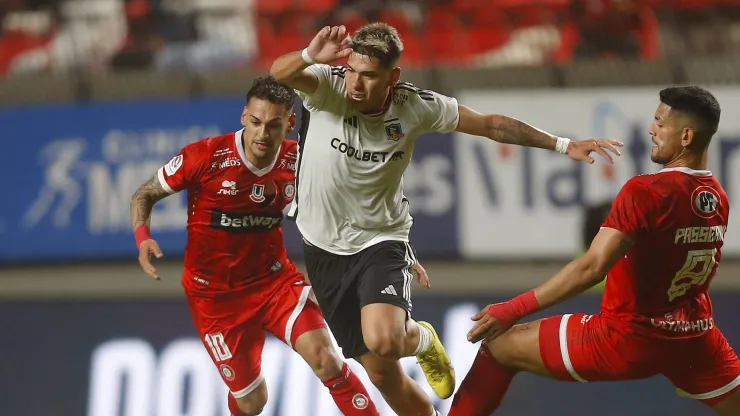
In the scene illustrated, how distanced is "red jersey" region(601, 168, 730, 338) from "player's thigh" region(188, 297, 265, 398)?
6.84ft

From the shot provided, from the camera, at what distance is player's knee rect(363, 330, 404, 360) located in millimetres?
5059

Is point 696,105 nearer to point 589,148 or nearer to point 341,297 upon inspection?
point 589,148

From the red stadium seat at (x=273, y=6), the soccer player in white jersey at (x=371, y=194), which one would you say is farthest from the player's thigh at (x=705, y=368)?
the red stadium seat at (x=273, y=6)

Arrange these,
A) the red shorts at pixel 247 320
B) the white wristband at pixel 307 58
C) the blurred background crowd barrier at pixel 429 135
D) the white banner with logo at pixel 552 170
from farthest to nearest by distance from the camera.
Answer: the blurred background crowd barrier at pixel 429 135 → the white banner with logo at pixel 552 170 → the red shorts at pixel 247 320 → the white wristband at pixel 307 58

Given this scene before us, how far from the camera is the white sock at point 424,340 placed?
5375 mm

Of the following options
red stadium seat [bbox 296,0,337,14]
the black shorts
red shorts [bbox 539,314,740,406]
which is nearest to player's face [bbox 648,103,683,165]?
red shorts [bbox 539,314,740,406]

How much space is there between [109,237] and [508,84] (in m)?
3.85

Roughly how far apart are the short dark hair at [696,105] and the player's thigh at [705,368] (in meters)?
0.96

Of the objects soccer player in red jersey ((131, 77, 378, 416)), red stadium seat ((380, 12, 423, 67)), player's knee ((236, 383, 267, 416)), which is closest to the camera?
soccer player in red jersey ((131, 77, 378, 416))

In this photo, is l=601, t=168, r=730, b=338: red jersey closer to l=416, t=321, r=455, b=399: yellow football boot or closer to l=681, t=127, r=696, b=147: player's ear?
l=681, t=127, r=696, b=147: player's ear

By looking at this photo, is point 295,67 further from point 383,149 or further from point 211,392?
point 211,392

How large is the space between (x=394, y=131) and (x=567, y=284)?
4.08ft

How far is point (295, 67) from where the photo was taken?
480 centimetres

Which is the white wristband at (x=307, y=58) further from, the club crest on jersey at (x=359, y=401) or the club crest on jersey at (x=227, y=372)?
the club crest on jersey at (x=227, y=372)
